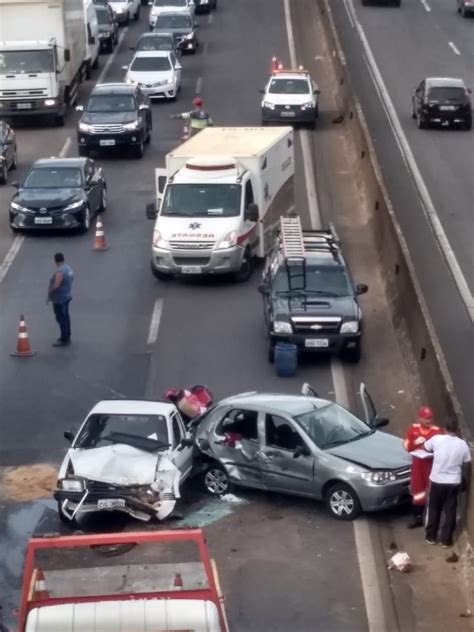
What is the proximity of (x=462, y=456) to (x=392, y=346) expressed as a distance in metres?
8.61

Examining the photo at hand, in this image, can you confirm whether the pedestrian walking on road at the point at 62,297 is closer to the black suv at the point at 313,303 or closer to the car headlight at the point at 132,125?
the black suv at the point at 313,303

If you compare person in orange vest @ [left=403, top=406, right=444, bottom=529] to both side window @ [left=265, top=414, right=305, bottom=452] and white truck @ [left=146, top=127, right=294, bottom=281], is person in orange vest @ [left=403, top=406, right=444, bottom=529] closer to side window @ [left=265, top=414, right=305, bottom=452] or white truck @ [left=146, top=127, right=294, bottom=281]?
side window @ [left=265, top=414, right=305, bottom=452]

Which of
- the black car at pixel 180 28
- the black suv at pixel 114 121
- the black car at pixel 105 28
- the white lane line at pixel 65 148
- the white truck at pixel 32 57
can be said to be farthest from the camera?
the black car at pixel 105 28

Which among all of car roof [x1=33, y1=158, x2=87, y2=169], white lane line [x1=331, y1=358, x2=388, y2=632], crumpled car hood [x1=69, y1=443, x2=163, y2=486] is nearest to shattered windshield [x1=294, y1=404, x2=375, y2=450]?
white lane line [x1=331, y1=358, x2=388, y2=632]

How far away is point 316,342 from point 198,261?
542cm

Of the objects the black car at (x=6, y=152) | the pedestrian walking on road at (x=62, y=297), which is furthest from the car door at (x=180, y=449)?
the black car at (x=6, y=152)

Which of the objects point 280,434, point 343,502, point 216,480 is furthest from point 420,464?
point 216,480

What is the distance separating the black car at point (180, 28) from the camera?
183 ft

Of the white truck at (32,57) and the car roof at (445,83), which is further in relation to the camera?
the white truck at (32,57)

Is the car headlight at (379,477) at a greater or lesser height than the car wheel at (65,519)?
greater

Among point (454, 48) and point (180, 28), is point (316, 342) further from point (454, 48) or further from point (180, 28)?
point (180, 28)

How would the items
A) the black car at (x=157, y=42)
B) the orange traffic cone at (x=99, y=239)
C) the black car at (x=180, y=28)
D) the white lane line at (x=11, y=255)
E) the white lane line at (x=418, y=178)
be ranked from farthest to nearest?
the black car at (x=180, y=28) → the black car at (x=157, y=42) → the orange traffic cone at (x=99, y=239) → the white lane line at (x=11, y=255) → the white lane line at (x=418, y=178)

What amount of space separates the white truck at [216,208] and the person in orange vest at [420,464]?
38.7ft

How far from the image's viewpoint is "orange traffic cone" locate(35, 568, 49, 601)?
34.4 feet
